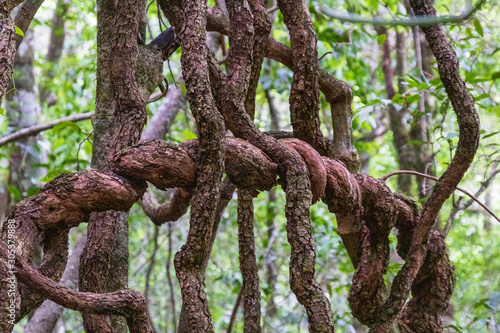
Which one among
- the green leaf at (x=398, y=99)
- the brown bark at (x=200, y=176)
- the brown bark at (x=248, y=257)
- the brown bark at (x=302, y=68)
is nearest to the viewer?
the brown bark at (x=200, y=176)

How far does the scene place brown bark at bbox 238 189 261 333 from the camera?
4.24ft

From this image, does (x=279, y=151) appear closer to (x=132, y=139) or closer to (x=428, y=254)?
(x=132, y=139)

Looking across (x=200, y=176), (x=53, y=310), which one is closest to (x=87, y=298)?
(x=200, y=176)

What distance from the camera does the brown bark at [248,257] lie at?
1.29m

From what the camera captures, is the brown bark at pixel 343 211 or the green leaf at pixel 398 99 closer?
the brown bark at pixel 343 211

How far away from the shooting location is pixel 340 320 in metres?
2.33

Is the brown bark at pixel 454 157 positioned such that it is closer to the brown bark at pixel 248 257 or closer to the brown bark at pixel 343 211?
the brown bark at pixel 343 211

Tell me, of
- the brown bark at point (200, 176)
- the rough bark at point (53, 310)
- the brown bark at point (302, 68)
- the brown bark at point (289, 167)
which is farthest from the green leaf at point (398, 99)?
the rough bark at point (53, 310)

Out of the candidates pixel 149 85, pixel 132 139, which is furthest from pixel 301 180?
pixel 149 85

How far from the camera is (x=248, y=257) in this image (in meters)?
1.32

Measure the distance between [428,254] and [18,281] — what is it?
0.89 metres

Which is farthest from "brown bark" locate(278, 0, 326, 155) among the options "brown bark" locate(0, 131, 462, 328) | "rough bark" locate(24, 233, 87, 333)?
"rough bark" locate(24, 233, 87, 333)

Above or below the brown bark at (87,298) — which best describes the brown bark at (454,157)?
above

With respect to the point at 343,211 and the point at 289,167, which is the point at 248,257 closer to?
the point at 343,211
